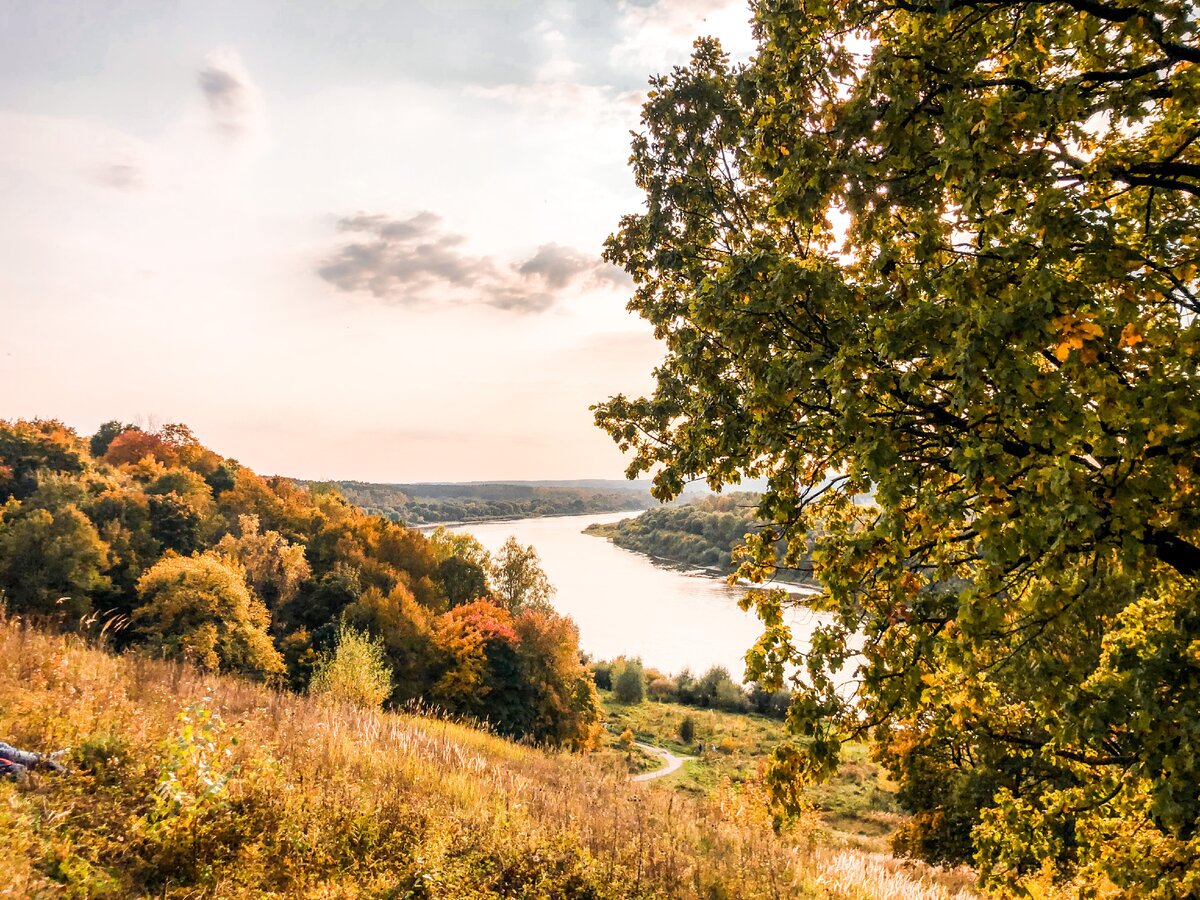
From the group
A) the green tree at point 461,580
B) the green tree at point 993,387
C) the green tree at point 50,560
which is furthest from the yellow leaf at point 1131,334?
the green tree at point 461,580

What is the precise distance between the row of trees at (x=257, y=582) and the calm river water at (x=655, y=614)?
60.2ft

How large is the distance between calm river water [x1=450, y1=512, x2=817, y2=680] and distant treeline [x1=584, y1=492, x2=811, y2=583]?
425cm

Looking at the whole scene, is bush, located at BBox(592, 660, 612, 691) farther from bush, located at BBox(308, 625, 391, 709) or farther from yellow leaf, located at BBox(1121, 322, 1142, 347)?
yellow leaf, located at BBox(1121, 322, 1142, 347)

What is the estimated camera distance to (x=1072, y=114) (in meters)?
3.81

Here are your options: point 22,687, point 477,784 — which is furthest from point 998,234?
point 22,687

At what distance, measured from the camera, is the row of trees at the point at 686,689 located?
56844 mm

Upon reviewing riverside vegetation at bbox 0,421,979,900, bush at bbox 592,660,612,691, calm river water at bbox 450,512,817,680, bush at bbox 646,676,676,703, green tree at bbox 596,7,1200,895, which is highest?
green tree at bbox 596,7,1200,895

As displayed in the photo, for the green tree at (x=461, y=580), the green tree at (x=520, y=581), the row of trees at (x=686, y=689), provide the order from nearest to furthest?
the green tree at (x=461, y=580) < the green tree at (x=520, y=581) < the row of trees at (x=686, y=689)

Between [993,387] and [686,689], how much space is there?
194 feet

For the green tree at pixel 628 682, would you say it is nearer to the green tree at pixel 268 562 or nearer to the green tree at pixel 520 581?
the green tree at pixel 520 581

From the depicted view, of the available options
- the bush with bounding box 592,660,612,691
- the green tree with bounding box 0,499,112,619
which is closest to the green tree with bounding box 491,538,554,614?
the bush with bounding box 592,660,612,691

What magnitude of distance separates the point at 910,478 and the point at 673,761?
1690 inches

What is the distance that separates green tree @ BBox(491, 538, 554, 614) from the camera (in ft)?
162

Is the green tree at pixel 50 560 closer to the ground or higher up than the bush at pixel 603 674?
higher up
